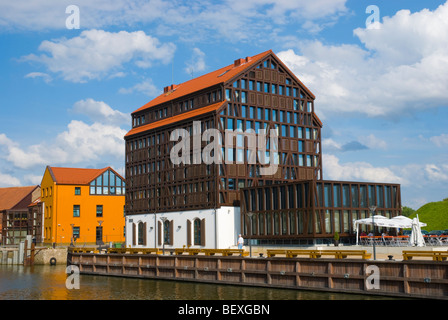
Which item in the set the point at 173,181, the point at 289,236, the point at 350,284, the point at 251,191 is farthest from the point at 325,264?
the point at 173,181

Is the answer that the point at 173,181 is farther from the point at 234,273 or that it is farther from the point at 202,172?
the point at 234,273

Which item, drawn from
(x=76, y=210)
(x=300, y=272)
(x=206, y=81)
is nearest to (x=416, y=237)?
(x=300, y=272)

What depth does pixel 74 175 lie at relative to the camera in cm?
9806

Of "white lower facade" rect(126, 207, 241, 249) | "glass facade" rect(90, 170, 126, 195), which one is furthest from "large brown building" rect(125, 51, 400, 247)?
"glass facade" rect(90, 170, 126, 195)

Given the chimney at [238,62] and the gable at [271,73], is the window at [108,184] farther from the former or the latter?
the gable at [271,73]

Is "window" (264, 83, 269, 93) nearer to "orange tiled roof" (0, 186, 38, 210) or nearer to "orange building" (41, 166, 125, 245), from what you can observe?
"orange building" (41, 166, 125, 245)

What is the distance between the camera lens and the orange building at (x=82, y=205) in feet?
308

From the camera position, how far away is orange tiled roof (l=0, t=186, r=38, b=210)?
4274 inches

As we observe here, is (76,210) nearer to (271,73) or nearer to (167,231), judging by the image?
(167,231)

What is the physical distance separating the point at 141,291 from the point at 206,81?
146 ft

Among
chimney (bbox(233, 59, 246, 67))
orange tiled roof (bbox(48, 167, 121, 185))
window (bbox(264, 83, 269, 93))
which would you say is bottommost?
orange tiled roof (bbox(48, 167, 121, 185))

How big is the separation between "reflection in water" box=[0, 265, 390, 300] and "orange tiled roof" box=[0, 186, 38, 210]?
65.4 m

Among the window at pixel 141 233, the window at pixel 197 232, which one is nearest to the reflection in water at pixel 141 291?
the window at pixel 197 232

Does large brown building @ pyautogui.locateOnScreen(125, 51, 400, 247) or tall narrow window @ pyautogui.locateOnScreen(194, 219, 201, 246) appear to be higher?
large brown building @ pyautogui.locateOnScreen(125, 51, 400, 247)
